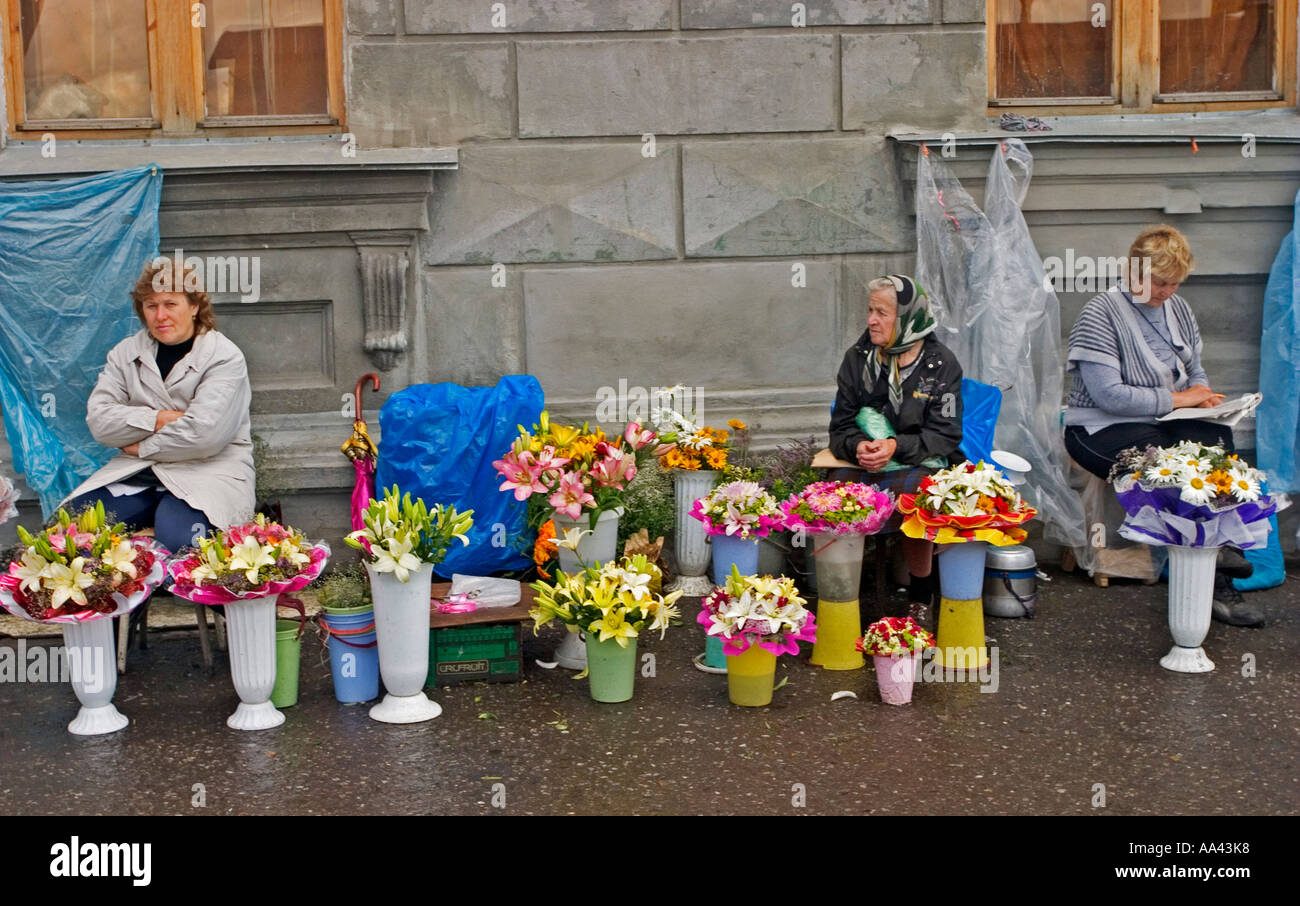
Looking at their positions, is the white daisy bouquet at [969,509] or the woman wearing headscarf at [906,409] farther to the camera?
the woman wearing headscarf at [906,409]

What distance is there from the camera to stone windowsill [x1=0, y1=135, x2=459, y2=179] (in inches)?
270

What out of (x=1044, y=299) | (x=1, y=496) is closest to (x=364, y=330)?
(x=1, y=496)

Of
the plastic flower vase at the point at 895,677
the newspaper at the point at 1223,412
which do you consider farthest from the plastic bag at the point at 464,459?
the newspaper at the point at 1223,412

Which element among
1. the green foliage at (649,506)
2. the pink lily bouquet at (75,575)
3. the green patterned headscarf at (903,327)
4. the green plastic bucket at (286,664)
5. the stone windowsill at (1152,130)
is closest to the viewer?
the pink lily bouquet at (75,575)

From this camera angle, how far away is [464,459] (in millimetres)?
6703

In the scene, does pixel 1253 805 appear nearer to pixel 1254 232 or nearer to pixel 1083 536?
pixel 1083 536

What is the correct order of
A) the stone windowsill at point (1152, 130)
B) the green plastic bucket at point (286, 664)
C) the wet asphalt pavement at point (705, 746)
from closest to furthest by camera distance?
the wet asphalt pavement at point (705, 746), the green plastic bucket at point (286, 664), the stone windowsill at point (1152, 130)

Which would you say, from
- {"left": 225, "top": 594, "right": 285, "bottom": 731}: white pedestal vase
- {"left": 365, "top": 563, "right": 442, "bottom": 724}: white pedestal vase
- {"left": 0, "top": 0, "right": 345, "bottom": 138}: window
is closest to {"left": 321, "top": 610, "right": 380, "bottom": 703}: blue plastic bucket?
{"left": 365, "top": 563, "right": 442, "bottom": 724}: white pedestal vase

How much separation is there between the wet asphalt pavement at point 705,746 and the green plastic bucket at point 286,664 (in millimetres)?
72

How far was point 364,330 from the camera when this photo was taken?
7.12m

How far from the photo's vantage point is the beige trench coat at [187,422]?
6000 mm

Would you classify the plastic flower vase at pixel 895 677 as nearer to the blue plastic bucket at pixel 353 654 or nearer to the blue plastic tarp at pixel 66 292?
the blue plastic bucket at pixel 353 654

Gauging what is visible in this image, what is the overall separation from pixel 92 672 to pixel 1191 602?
13.0 ft

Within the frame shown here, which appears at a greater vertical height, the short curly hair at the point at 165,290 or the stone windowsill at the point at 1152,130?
the stone windowsill at the point at 1152,130
